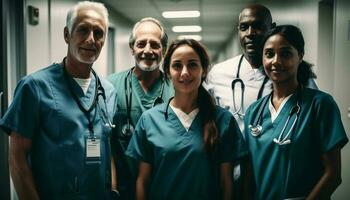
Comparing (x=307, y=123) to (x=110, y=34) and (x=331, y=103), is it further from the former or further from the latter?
(x=110, y=34)

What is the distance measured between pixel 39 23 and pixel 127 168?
124cm

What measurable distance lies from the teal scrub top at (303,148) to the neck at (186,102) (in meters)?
0.33

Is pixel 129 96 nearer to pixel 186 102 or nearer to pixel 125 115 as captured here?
pixel 125 115

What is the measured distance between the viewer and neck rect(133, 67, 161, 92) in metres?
1.81

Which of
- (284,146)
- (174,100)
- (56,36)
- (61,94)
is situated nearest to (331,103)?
(284,146)

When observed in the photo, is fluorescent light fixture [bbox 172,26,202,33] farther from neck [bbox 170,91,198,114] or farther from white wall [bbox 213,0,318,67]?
neck [bbox 170,91,198,114]

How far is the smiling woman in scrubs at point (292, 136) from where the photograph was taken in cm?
129

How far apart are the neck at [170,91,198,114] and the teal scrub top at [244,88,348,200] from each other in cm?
33

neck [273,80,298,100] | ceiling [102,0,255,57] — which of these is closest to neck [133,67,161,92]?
neck [273,80,298,100]

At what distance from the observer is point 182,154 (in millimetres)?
1344

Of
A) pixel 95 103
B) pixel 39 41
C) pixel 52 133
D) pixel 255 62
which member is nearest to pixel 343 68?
pixel 255 62

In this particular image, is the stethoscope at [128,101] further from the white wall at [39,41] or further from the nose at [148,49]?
the white wall at [39,41]

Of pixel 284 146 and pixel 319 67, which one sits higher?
pixel 319 67

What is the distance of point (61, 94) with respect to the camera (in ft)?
4.54
